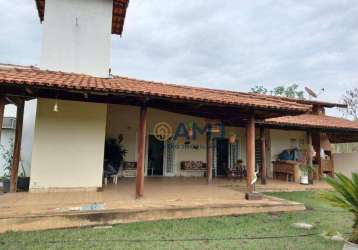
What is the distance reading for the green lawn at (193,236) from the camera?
4.46 m

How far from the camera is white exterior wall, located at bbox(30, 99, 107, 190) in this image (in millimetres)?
7805

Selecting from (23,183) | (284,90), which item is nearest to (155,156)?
(23,183)

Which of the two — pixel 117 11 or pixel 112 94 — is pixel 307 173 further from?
pixel 117 11

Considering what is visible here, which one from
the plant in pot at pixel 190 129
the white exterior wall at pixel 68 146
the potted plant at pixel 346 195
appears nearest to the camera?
the potted plant at pixel 346 195

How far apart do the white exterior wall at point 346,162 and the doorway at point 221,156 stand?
6737 millimetres

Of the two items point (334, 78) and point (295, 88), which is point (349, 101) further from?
point (295, 88)

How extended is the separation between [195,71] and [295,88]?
62.8ft

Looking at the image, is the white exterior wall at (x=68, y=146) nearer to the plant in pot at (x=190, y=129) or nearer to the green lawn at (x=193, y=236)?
the green lawn at (x=193, y=236)

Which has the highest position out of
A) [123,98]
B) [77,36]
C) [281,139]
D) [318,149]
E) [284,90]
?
[284,90]

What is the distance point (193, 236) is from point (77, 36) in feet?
25.0

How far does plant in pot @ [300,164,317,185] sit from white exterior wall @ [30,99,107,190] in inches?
354

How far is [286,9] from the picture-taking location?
1127cm

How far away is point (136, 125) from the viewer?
39.4 feet

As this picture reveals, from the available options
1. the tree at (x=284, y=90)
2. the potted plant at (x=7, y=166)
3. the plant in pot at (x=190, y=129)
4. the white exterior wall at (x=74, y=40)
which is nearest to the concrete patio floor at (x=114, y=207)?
the potted plant at (x=7, y=166)
